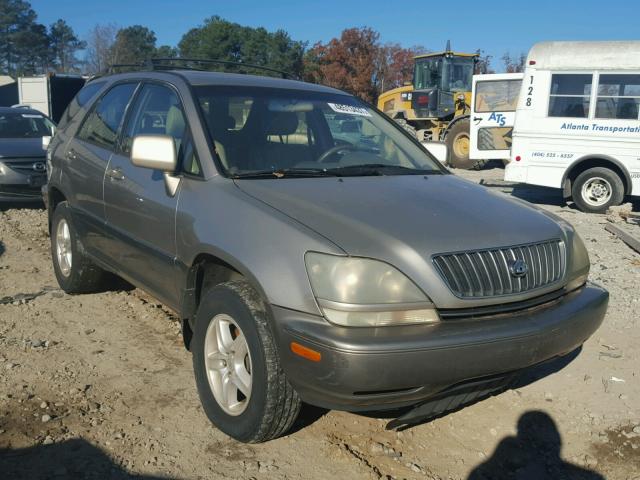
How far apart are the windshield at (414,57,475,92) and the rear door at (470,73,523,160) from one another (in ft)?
20.5

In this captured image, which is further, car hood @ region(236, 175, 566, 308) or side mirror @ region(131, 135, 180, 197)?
side mirror @ region(131, 135, 180, 197)

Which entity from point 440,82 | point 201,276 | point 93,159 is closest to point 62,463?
point 201,276

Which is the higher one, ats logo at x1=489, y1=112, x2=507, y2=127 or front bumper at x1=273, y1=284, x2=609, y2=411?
ats logo at x1=489, y1=112, x2=507, y2=127

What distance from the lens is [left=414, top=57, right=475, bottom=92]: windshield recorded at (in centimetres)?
2141

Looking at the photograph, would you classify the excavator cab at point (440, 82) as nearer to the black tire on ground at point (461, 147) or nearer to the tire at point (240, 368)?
the black tire on ground at point (461, 147)

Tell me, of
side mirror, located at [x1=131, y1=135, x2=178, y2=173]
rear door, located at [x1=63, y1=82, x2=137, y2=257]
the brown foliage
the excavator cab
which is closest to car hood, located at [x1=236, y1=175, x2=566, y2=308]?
side mirror, located at [x1=131, y1=135, x2=178, y2=173]

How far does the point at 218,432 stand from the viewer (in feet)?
10.6

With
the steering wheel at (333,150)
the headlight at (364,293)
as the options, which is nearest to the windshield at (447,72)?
the steering wheel at (333,150)

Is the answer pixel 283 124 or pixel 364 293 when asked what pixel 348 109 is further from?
pixel 364 293

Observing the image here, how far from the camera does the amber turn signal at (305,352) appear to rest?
2559 mm

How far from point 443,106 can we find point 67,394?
62.9 feet

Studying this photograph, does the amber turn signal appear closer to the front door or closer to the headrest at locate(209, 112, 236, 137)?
the front door

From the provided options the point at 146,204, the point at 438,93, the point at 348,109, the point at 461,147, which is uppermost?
the point at 438,93

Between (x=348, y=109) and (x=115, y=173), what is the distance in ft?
5.40
